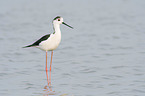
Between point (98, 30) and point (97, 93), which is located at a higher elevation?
point (98, 30)

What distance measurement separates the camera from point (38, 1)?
2167cm

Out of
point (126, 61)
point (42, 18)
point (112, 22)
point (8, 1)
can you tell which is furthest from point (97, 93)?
point (8, 1)

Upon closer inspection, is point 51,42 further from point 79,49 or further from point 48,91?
point 79,49

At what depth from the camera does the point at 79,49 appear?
→ 484 inches

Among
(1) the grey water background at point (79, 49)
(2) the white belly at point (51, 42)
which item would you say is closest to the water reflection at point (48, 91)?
(1) the grey water background at point (79, 49)

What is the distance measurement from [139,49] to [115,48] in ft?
2.62

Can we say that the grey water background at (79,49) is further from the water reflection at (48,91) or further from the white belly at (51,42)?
the white belly at (51,42)

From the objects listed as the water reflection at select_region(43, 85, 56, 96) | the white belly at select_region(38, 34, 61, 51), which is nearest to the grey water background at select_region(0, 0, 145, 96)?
the water reflection at select_region(43, 85, 56, 96)

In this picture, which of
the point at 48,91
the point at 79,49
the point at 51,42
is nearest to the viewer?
the point at 48,91

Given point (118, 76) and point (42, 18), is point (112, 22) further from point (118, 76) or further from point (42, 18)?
point (118, 76)

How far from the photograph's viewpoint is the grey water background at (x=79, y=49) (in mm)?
8477

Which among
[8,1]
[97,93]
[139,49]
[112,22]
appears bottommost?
[97,93]

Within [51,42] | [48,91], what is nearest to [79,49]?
[51,42]

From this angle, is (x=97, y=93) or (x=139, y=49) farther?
(x=139, y=49)
